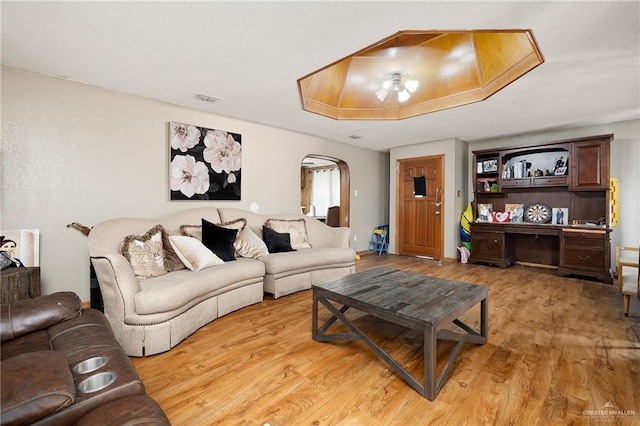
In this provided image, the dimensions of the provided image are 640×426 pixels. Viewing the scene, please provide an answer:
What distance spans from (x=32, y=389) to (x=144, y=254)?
1.75 metres

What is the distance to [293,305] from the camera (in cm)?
300

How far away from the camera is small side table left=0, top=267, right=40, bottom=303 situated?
2148 millimetres

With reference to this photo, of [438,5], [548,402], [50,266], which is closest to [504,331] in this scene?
[548,402]

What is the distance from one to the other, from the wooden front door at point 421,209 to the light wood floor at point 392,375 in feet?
9.26

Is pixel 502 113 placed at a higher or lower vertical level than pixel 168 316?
higher

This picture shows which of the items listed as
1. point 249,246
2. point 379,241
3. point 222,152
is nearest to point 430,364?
point 249,246

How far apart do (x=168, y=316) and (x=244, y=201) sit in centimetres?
224

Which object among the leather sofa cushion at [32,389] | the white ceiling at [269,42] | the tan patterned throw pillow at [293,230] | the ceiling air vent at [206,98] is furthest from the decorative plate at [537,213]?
the leather sofa cushion at [32,389]

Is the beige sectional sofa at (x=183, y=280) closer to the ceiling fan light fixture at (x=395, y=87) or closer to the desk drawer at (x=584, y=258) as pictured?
the ceiling fan light fixture at (x=395, y=87)

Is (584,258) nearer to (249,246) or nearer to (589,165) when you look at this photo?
(589,165)

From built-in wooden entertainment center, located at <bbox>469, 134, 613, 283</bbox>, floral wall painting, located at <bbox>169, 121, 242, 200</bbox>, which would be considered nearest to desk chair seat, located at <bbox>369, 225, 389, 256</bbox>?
built-in wooden entertainment center, located at <bbox>469, 134, 613, 283</bbox>

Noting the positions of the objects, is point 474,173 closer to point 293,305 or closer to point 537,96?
point 537,96

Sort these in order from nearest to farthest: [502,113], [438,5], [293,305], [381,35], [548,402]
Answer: [548,402]
[438,5]
[381,35]
[293,305]
[502,113]

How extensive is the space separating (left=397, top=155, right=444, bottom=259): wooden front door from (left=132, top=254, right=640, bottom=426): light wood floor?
282cm
